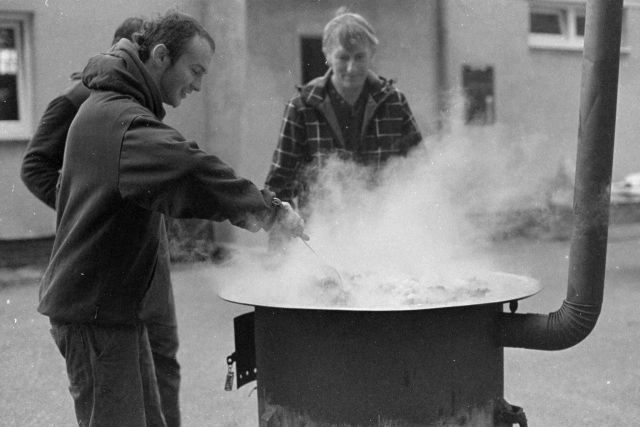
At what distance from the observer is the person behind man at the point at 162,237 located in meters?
3.14

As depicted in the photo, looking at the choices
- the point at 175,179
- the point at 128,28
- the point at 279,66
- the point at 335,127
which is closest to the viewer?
the point at 175,179

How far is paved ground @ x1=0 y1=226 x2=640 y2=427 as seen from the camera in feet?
13.3

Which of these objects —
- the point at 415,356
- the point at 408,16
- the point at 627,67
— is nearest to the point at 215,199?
the point at 415,356

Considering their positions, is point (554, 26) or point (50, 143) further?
point (554, 26)

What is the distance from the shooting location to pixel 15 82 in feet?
26.7

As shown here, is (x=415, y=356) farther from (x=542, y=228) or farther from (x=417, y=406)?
(x=542, y=228)

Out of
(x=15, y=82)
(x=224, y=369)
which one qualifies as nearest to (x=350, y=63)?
(x=224, y=369)

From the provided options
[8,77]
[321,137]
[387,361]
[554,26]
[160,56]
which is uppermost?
[554,26]

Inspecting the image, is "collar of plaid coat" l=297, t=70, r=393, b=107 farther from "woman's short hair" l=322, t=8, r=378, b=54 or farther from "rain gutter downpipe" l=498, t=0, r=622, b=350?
"rain gutter downpipe" l=498, t=0, r=622, b=350

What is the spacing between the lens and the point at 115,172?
2078 mm

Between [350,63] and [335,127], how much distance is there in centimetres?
32

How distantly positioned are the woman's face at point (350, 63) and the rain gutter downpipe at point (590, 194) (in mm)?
1435

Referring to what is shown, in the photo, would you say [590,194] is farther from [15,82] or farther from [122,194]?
[15,82]

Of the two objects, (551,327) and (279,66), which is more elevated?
(279,66)
